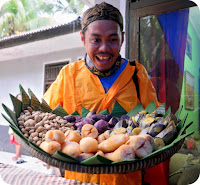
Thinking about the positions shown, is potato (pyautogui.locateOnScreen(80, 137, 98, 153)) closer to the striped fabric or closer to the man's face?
the striped fabric

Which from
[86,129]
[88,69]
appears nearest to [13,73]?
[88,69]

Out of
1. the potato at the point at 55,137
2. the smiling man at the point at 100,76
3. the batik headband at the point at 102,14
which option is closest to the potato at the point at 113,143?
the potato at the point at 55,137

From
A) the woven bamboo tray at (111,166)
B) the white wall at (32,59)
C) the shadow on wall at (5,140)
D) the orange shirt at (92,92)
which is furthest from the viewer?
the shadow on wall at (5,140)

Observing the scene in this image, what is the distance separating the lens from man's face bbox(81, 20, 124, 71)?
1.09 m

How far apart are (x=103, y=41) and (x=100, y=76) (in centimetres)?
23

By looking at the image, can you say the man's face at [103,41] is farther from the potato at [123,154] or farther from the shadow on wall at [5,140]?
the shadow on wall at [5,140]

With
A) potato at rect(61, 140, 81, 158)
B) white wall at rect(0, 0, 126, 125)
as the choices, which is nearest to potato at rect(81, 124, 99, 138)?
potato at rect(61, 140, 81, 158)

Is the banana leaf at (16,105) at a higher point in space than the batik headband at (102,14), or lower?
lower

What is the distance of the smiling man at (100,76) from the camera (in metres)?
1.12

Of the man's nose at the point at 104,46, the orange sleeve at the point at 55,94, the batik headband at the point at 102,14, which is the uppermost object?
the batik headband at the point at 102,14

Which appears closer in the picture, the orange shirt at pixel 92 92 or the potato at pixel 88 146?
the potato at pixel 88 146

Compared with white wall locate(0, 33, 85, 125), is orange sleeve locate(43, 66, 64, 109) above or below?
below

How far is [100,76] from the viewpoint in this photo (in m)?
1.24

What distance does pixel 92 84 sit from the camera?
125 centimetres
